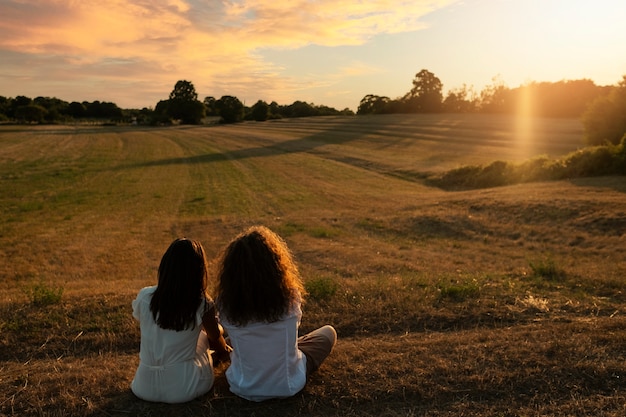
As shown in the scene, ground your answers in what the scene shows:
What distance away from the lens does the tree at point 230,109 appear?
3967 inches

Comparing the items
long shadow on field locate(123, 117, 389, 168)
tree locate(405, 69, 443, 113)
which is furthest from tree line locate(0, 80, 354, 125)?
long shadow on field locate(123, 117, 389, 168)

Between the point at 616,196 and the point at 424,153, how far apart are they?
27.7 meters

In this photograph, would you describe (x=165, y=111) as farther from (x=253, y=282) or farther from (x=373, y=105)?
(x=253, y=282)

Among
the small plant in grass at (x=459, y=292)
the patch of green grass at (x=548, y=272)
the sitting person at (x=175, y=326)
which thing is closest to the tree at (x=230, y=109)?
the patch of green grass at (x=548, y=272)

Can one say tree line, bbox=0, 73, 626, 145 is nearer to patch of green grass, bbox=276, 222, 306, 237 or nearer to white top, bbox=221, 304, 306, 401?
patch of green grass, bbox=276, 222, 306, 237

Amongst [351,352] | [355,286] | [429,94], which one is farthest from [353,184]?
[429,94]

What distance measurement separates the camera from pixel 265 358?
3.74m

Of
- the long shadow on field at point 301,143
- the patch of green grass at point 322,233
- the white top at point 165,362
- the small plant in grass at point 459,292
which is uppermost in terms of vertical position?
the white top at point 165,362

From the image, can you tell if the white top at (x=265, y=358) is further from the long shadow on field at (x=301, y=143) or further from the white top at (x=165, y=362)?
the long shadow on field at (x=301, y=143)

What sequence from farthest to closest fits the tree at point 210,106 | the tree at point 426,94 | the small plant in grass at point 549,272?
the tree at point 210,106 < the tree at point 426,94 < the small plant in grass at point 549,272

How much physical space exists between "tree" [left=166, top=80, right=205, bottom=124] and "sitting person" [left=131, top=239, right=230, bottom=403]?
98.5m

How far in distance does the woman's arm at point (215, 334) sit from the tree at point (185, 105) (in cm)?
9804

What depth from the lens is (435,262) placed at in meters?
10.8

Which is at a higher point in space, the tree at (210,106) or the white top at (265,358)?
the tree at (210,106)
